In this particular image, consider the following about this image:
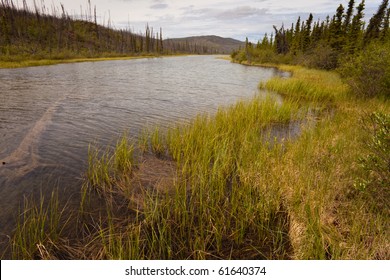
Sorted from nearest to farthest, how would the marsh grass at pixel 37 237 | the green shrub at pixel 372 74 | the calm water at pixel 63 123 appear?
the marsh grass at pixel 37 237 → the calm water at pixel 63 123 → the green shrub at pixel 372 74

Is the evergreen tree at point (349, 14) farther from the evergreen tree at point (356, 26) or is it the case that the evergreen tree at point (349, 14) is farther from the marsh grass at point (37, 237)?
the marsh grass at point (37, 237)

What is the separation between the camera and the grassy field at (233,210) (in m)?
3.37

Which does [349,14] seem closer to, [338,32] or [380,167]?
[338,32]

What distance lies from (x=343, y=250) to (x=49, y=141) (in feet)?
28.6

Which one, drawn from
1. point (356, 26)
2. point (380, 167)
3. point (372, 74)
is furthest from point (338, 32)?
point (380, 167)

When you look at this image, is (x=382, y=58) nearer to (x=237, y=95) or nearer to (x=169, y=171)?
(x=237, y=95)

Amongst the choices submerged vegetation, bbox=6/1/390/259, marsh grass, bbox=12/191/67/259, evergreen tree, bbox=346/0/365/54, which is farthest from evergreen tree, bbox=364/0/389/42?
marsh grass, bbox=12/191/67/259

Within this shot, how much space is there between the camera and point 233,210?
4105mm

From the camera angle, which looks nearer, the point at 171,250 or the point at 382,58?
the point at 171,250

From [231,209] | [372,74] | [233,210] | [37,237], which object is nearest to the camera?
[37,237]

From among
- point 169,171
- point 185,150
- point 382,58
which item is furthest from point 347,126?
point 382,58

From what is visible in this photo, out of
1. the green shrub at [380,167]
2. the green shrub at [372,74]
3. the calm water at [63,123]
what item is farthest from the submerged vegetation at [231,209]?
the green shrub at [372,74]

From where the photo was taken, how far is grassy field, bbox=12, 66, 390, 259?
11.1 feet

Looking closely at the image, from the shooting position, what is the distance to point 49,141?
7906mm
